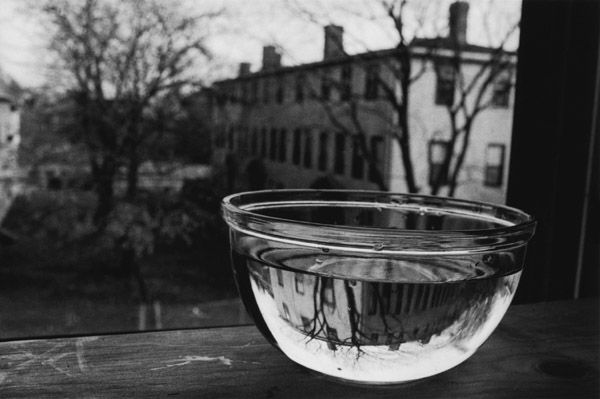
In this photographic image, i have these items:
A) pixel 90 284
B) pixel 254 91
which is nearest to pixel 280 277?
pixel 254 91

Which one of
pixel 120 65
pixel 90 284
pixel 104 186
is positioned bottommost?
pixel 90 284

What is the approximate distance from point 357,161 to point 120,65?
1.45 m

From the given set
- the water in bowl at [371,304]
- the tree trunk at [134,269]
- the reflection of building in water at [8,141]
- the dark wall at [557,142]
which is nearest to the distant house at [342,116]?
the tree trunk at [134,269]

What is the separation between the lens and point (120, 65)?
3420 millimetres

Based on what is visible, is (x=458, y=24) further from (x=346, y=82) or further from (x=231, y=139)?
(x=231, y=139)

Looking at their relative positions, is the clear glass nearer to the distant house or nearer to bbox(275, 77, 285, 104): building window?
the distant house

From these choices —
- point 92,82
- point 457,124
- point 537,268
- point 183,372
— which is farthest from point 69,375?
point 457,124

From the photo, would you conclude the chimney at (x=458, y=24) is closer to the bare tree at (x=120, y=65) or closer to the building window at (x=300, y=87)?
the building window at (x=300, y=87)

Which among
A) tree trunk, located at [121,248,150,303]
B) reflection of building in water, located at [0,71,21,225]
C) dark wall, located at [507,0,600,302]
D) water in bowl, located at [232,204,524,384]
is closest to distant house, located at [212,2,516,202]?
tree trunk, located at [121,248,150,303]

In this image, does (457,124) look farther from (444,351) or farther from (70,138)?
(444,351)

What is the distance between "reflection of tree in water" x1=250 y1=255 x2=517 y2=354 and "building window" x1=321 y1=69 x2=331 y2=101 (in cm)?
327

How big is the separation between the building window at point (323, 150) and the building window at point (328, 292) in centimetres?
319

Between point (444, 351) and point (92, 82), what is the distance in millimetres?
3576

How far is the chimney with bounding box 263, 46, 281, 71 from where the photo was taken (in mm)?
3209
